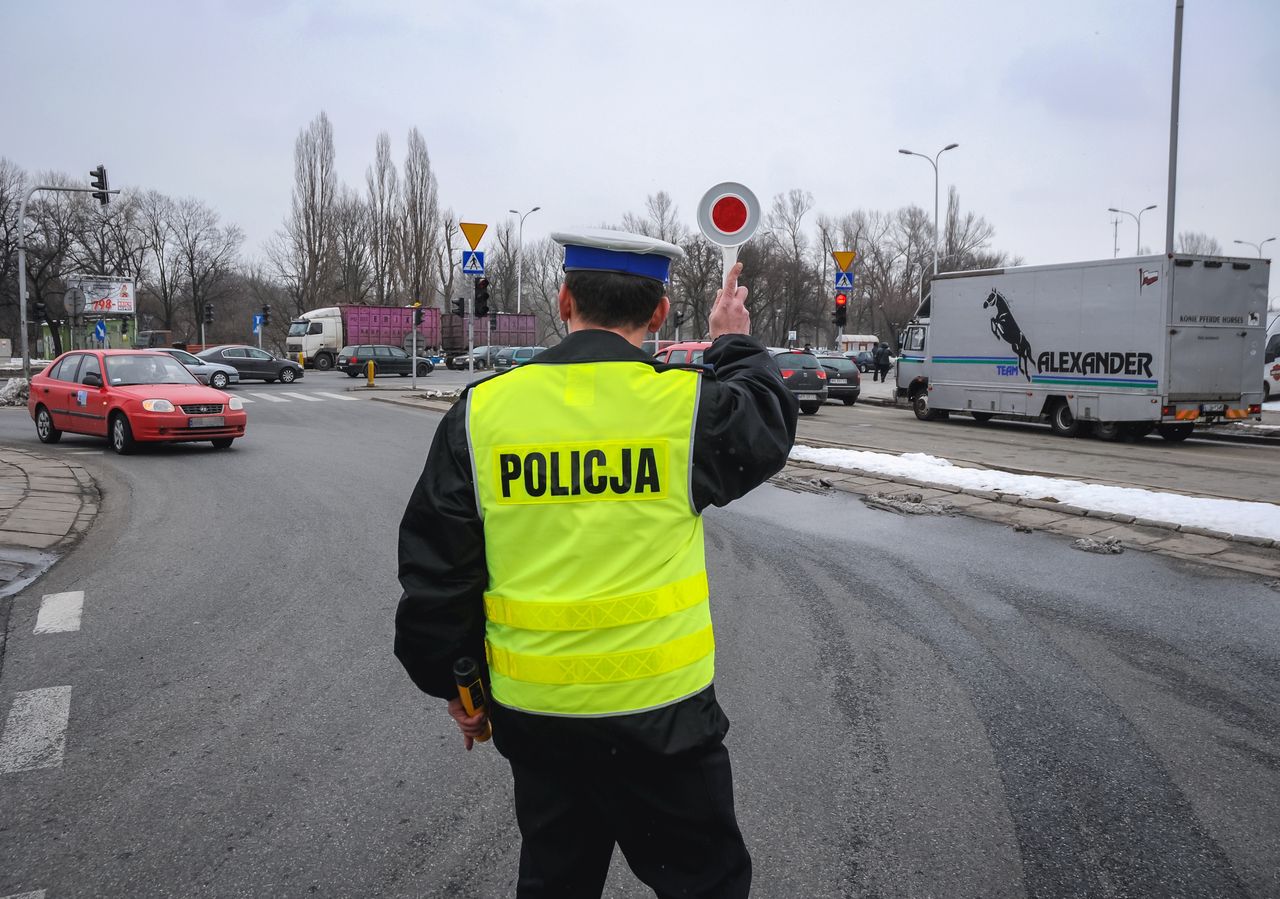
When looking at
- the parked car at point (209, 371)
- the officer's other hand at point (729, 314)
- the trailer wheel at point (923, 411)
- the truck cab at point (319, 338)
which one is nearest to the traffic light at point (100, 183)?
the parked car at point (209, 371)

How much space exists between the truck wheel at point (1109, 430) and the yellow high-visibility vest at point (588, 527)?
18.2m

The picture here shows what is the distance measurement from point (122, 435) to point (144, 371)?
122 centimetres

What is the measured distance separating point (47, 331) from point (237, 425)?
201 feet

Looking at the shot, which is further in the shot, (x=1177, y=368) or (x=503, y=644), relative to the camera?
(x=1177, y=368)

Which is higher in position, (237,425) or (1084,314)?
(1084,314)

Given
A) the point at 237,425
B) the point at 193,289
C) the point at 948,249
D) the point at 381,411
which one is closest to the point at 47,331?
the point at 193,289

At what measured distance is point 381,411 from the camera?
2355 centimetres

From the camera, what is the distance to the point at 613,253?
6.75ft

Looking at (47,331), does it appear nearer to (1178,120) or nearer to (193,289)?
(193,289)

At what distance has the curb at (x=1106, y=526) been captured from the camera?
748 cm

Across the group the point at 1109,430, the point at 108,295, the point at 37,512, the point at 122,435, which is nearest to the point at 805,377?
the point at 1109,430

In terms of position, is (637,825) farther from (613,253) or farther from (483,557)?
(613,253)

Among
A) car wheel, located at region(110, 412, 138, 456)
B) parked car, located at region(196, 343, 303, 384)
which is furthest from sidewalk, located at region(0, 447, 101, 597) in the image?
parked car, located at region(196, 343, 303, 384)

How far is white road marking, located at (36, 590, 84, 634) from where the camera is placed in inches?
221
